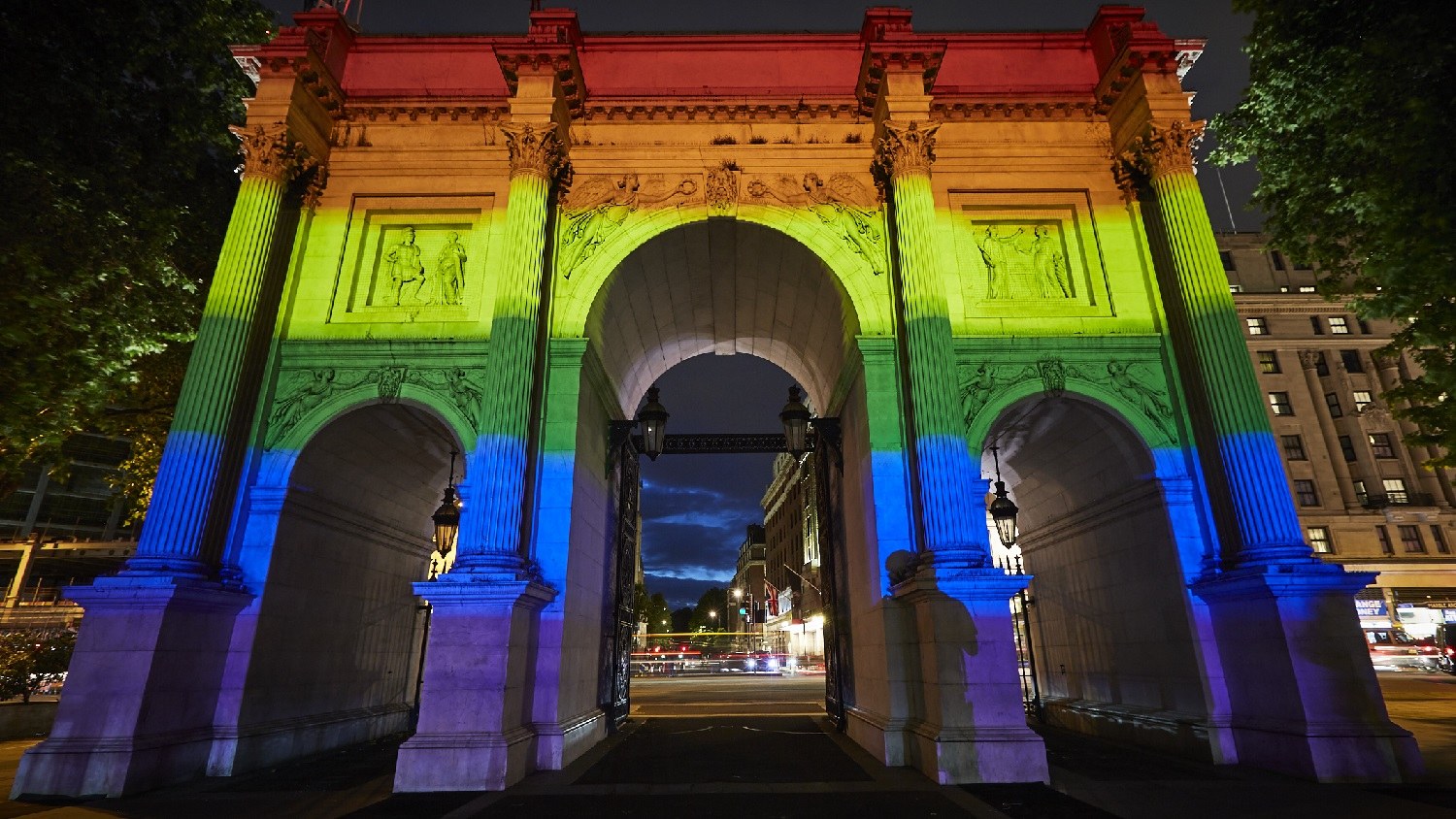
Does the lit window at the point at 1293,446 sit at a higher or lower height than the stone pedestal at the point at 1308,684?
higher

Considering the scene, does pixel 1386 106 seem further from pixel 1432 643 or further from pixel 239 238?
pixel 1432 643

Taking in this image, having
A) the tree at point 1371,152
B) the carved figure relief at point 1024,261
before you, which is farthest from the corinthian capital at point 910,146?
the tree at point 1371,152

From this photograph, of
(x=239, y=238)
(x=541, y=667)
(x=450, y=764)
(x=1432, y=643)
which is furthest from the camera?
(x=1432, y=643)

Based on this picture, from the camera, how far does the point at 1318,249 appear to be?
504 inches

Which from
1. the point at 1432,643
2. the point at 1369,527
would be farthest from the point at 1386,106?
the point at 1369,527

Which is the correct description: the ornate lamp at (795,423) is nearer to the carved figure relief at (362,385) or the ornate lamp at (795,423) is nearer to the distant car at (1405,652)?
the carved figure relief at (362,385)

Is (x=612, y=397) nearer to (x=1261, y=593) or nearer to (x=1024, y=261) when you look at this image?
(x=1024, y=261)

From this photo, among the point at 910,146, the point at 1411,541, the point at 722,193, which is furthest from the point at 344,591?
the point at 1411,541

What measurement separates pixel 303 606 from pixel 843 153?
1363 centimetres

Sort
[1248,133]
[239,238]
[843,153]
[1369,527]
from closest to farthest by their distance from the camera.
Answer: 1. [239,238]
2. [1248,133]
3. [843,153]
4. [1369,527]

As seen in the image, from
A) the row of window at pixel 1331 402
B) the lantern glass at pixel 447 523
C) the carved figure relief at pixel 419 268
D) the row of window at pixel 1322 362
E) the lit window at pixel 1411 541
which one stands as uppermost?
the row of window at pixel 1322 362

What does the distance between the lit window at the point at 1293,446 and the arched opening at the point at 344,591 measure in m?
54.4

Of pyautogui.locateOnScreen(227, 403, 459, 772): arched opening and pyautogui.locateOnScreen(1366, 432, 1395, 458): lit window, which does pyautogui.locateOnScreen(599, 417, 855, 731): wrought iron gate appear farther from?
pyautogui.locateOnScreen(1366, 432, 1395, 458): lit window

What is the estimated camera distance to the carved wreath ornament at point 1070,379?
12344mm
